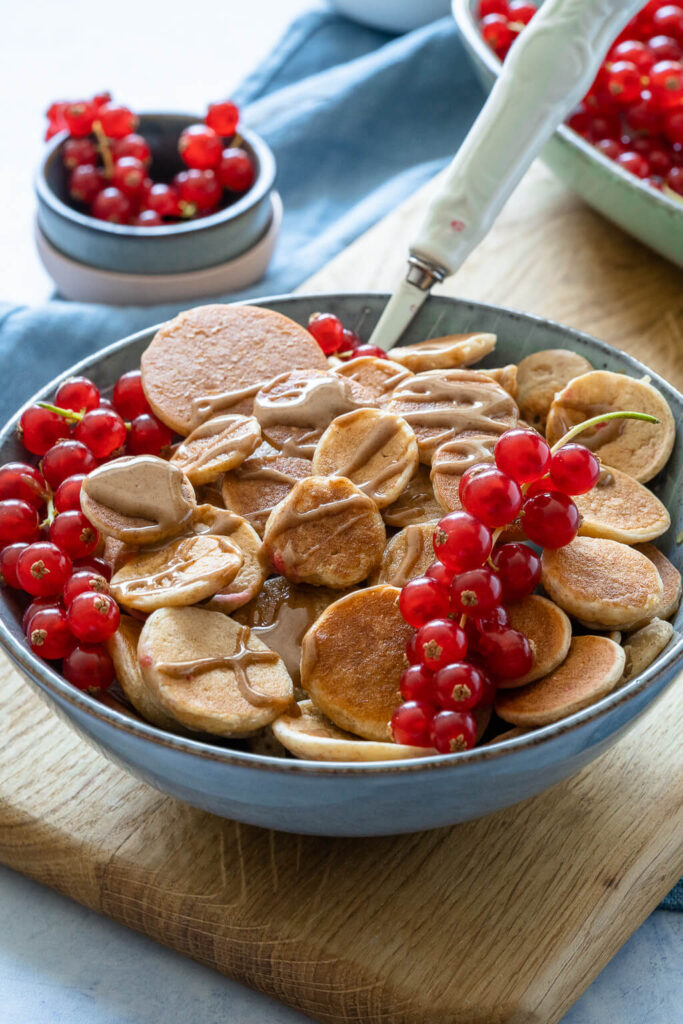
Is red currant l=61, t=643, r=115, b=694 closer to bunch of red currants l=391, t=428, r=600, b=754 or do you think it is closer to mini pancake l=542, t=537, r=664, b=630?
bunch of red currants l=391, t=428, r=600, b=754

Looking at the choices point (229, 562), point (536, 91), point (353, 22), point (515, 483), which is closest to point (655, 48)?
point (536, 91)

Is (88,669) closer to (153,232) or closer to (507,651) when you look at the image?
(507,651)

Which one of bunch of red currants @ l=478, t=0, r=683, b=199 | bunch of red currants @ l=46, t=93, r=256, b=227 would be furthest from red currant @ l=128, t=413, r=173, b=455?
bunch of red currants @ l=478, t=0, r=683, b=199

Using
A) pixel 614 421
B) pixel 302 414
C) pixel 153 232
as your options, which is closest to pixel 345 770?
Result: pixel 302 414

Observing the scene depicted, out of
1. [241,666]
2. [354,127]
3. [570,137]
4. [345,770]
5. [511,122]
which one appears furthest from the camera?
[354,127]

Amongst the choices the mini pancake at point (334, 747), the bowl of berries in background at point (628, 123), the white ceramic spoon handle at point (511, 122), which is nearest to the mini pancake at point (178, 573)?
the mini pancake at point (334, 747)
